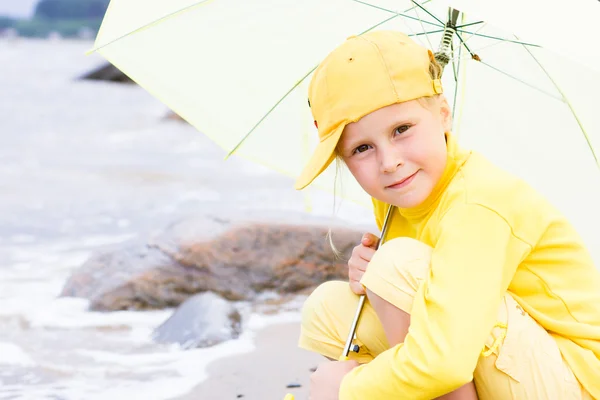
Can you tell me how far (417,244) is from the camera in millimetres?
1918

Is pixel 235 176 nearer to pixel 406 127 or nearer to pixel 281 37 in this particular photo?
pixel 281 37

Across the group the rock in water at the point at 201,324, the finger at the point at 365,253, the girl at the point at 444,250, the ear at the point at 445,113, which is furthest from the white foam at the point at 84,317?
the ear at the point at 445,113

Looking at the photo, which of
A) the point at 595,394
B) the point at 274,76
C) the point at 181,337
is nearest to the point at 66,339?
the point at 181,337

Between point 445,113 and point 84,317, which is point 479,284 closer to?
point 445,113

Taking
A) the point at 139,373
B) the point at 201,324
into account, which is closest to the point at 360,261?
the point at 139,373

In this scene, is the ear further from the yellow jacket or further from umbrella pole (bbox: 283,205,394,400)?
umbrella pole (bbox: 283,205,394,400)

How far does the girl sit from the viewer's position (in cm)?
177

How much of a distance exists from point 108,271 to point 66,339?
0.53 meters

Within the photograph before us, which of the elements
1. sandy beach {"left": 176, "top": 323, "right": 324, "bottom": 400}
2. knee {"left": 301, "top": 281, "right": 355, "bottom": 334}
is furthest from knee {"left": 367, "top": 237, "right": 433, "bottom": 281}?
sandy beach {"left": 176, "top": 323, "right": 324, "bottom": 400}

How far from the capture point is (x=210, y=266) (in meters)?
3.94

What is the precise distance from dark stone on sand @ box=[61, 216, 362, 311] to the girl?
1.97 meters

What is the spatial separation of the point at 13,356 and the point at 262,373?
3.05 ft

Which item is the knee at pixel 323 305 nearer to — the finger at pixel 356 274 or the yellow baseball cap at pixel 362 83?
the finger at pixel 356 274

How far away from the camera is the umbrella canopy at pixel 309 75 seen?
2.34 m
